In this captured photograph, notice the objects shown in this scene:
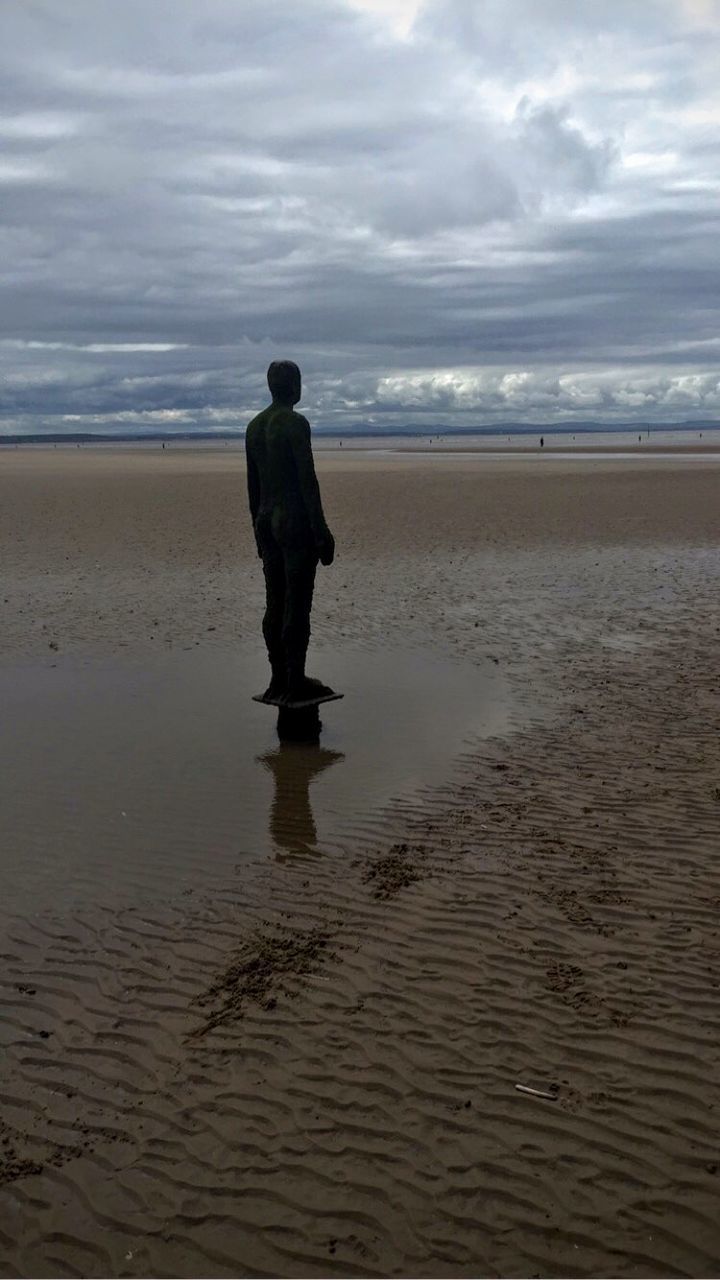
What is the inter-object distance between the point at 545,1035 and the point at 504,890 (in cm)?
149

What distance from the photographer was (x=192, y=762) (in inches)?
342

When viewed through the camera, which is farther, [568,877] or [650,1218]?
[568,877]

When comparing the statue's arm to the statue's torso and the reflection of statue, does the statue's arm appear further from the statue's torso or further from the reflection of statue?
the reflection of statue

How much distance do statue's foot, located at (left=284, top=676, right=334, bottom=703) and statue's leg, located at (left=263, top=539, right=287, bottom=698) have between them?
0.44 ft

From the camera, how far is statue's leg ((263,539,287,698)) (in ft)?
30.9

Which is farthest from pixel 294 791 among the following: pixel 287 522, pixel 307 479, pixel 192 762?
pixel 307 479

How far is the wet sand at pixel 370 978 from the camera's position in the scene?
3779 millimetres

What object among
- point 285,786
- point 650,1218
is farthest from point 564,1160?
point 285,786

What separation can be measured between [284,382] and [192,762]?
333cm

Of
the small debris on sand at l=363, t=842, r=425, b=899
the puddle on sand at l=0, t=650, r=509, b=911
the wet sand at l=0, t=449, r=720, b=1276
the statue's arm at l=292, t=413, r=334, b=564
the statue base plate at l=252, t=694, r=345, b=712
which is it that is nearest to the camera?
the wet sand at l=0, t=449, r=720, b=1276

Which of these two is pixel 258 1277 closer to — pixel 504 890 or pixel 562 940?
pixel 562 940

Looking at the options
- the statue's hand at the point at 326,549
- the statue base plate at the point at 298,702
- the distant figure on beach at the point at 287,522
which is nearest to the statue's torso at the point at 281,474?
the distant figure on beach at the point at 287,522

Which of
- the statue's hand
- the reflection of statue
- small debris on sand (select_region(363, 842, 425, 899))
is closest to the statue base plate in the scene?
the reflection of statue

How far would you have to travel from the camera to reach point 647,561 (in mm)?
20391
